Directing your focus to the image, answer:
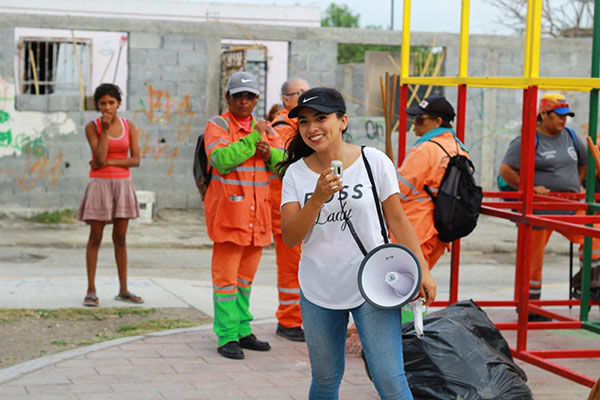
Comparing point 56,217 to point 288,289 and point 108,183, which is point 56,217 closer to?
point 108,183

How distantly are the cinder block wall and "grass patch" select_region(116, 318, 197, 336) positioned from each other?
24.6 feet

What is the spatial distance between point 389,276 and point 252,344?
9.01ft

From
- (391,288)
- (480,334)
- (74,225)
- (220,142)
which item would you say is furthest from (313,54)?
(391,288)

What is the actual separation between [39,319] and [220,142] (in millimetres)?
2323

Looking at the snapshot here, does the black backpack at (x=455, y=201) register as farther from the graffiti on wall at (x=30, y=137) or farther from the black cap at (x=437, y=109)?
the graffiti on wall at (x=30, y=137)

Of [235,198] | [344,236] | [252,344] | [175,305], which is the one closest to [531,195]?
[235,198]

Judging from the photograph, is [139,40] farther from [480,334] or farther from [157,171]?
[480,334]

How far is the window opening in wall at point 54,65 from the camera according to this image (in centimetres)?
1438

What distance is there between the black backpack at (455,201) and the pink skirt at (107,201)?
287 cm

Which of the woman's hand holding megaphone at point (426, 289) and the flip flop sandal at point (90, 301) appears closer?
the woman's hand holding megaphone at point (426, 289)

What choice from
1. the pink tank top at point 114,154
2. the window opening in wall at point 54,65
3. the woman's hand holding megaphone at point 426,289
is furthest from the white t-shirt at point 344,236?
the window opening in wall at point 54,65

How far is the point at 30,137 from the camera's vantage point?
1407 cm

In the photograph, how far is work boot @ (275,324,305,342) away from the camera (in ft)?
21.4

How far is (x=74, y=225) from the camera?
13602 millimetres
